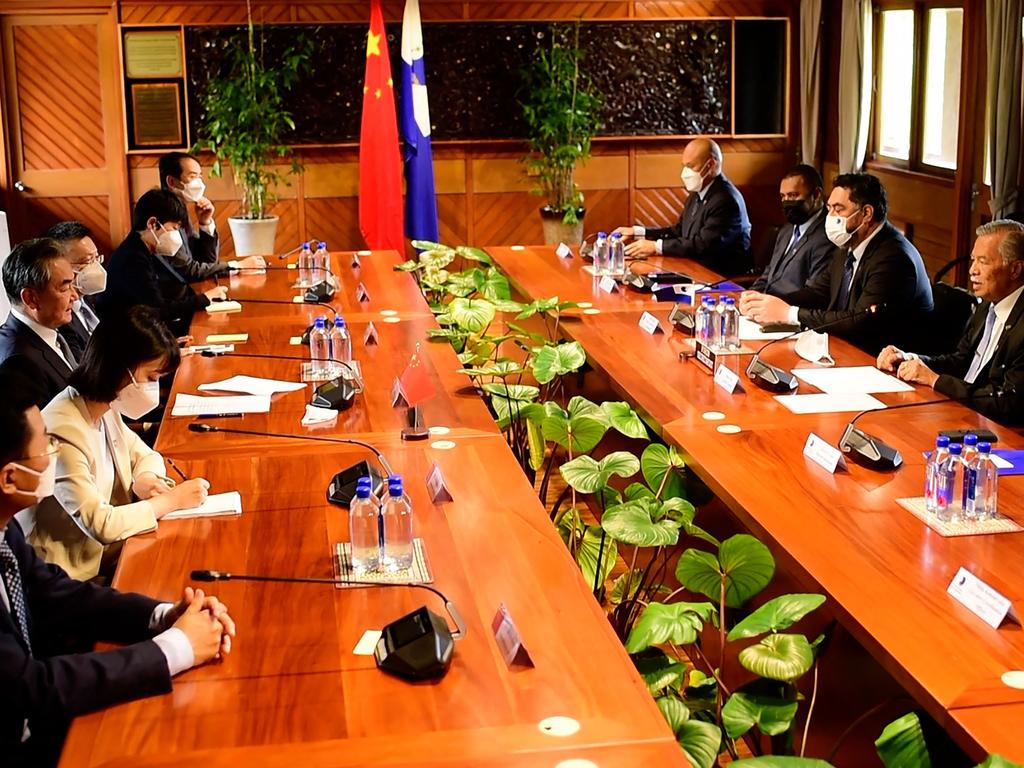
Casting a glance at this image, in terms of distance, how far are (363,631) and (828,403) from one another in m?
2.01

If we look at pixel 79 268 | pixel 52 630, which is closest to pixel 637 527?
pixel 52 630

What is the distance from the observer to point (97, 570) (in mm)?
3023

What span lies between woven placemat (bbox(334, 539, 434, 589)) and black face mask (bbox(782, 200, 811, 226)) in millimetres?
3714

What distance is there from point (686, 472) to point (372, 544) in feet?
3.84

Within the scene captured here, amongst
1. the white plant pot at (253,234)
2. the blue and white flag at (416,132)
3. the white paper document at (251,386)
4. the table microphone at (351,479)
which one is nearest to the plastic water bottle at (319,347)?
the white paper document at (251,386)

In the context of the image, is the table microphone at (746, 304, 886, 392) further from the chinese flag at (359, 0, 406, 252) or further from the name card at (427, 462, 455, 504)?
the chinese flag at (359, 0, 406, 252)

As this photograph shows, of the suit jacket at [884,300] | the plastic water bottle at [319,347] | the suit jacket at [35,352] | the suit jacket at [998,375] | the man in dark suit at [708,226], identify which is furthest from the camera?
the man in dark suit at [708,226]

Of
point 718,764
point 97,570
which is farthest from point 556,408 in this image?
point 97,570

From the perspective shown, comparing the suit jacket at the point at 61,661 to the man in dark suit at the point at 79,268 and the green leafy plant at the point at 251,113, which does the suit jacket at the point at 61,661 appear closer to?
the man in dark suit at the point at 79,268

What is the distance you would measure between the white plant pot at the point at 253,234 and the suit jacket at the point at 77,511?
6.10 meters

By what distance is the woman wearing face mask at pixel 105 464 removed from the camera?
2.91 m

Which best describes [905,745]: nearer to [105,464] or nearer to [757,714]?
[757,714]

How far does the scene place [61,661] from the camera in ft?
6.99

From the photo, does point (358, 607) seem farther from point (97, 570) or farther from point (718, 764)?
point (718, 764)
